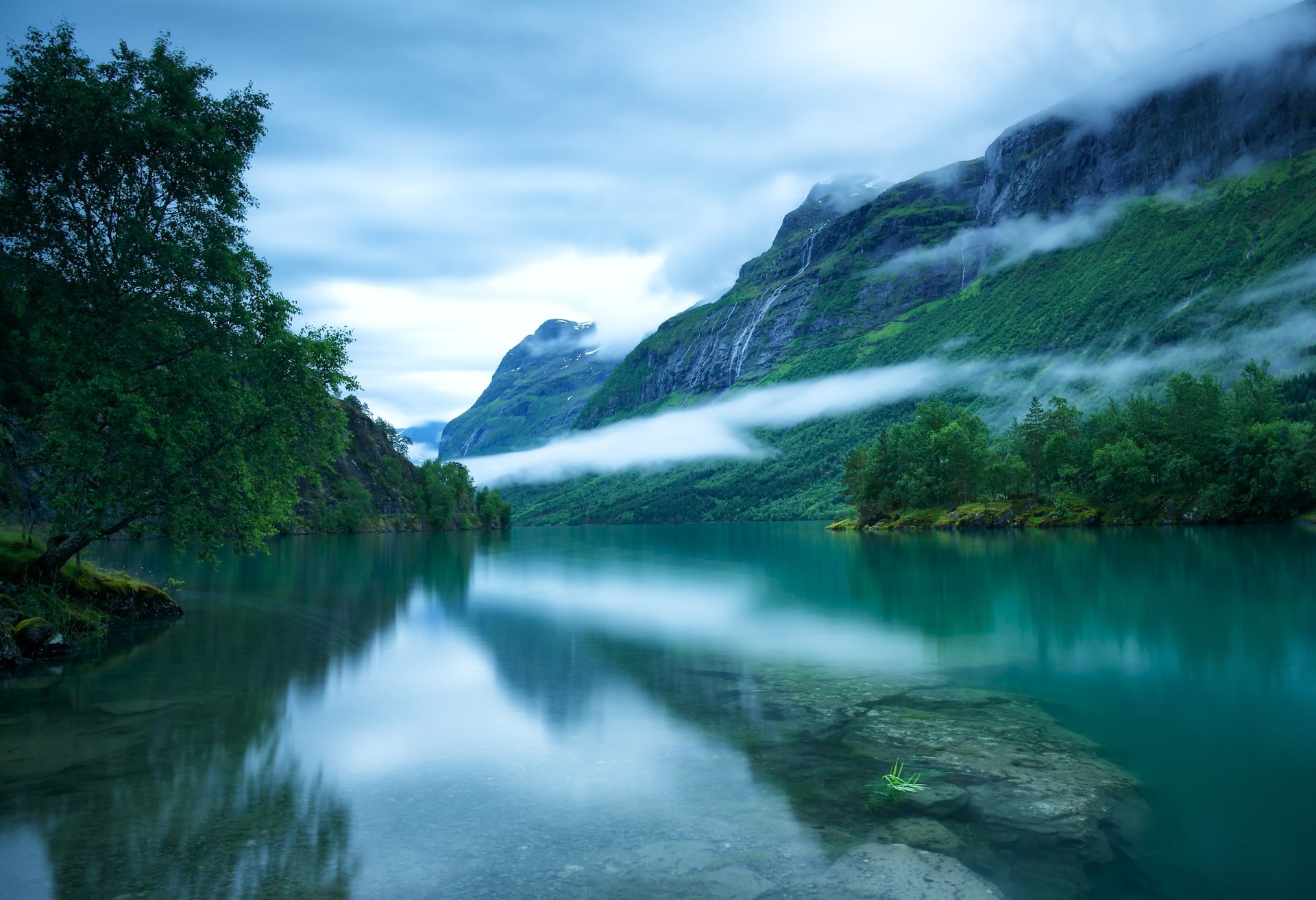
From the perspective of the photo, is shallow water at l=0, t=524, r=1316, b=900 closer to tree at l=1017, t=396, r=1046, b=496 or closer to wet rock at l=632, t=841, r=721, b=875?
wet rock at l=632, t=841, r=721, b=875

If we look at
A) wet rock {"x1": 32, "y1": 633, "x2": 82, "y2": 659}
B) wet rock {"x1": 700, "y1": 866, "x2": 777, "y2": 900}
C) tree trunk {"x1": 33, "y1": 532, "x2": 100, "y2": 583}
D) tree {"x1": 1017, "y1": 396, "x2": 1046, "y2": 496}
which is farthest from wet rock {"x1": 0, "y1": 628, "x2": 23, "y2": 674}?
tree {"x1": 1017, "y1": 396, "x2": 1046, "y2": 496}

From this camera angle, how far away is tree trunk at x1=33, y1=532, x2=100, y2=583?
2323 cm

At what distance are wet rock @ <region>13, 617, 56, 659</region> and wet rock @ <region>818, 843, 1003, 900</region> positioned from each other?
24.4m

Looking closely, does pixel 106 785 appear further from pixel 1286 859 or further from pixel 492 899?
pixel 1286 859

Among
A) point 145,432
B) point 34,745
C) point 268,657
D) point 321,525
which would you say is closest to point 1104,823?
point 34,745

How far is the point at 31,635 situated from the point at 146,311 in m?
10.5

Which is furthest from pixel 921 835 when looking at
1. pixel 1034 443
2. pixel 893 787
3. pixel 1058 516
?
pixel 1034 443

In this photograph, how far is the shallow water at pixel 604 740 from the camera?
8.70 meters

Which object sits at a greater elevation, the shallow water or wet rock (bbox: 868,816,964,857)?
wet rock (bbox: 868,816,964,857)

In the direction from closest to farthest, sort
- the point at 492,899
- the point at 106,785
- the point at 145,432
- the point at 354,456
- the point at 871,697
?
the point at 492,899 → the point at 106,785 → the point at 871,697 → the point at 145,432 → the point at 354,456

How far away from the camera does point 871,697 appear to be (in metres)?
16.3

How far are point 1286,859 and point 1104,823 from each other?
6.04 feet

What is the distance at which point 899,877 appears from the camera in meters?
8.17

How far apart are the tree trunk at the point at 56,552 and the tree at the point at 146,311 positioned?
0.20 ft
